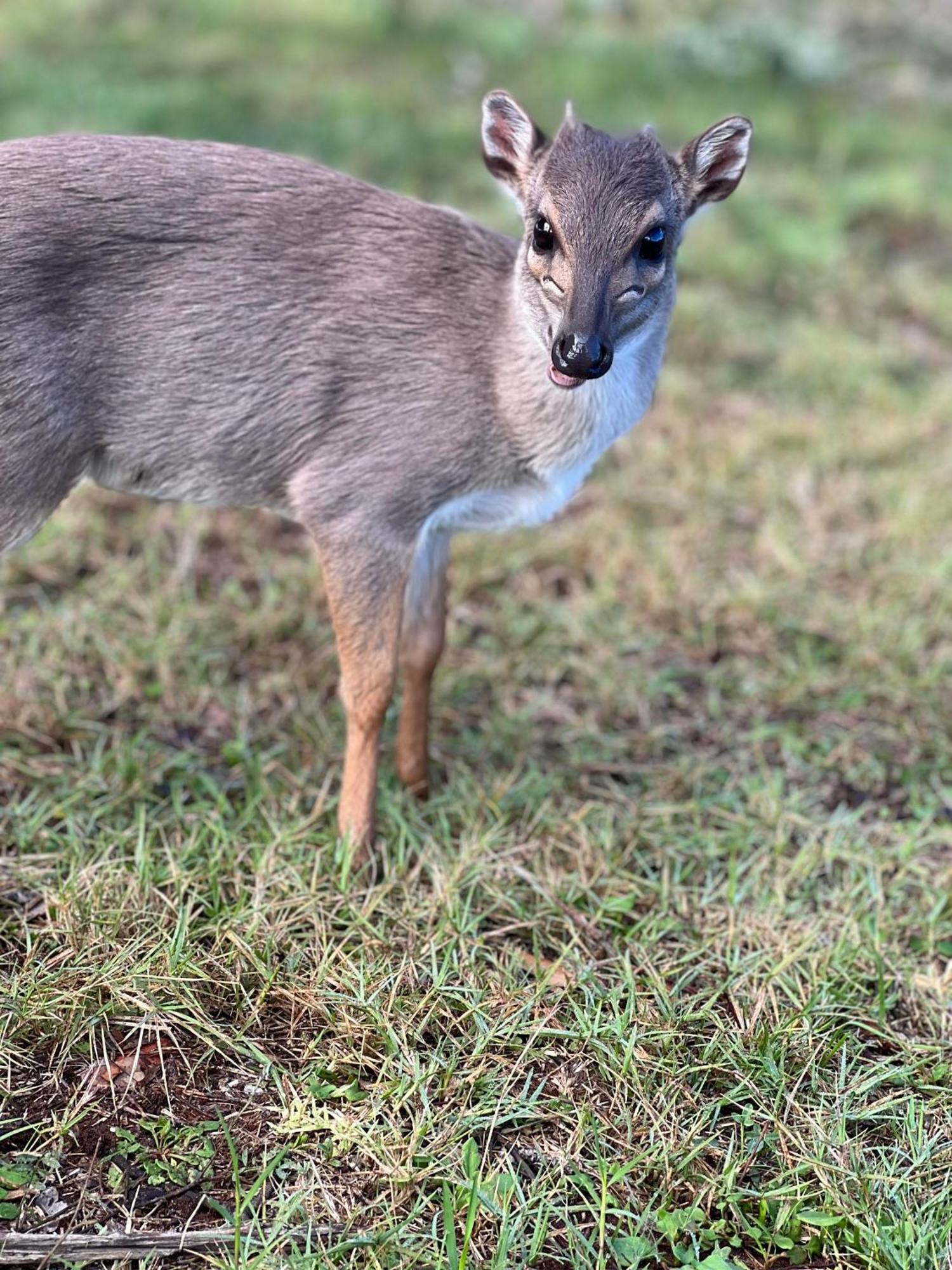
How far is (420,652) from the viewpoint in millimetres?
3943

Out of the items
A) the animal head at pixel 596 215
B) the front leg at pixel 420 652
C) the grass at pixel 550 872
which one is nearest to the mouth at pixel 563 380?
the animal head at pixel 596 215

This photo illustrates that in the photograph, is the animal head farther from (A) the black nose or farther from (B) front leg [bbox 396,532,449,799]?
(B) front leg [bbox 396,532,449,799]

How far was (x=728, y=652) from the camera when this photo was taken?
4.84m

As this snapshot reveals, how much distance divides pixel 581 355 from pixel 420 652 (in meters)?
1.25

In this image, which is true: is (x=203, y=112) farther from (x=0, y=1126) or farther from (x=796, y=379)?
(x=0, y=1126)

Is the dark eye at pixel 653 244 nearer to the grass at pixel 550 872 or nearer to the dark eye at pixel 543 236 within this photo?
the dark eye at pixel 543 236

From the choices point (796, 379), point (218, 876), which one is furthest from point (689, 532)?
point (218, 876)

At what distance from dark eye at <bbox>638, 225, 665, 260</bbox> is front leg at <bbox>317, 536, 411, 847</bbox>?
3.22 ft

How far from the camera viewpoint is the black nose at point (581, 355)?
2980 millimetres

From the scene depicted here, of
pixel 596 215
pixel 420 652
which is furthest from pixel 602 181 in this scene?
pixel 420 652

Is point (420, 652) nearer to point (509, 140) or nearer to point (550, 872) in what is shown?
point (550, 872)

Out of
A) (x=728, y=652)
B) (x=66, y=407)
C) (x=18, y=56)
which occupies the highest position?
(x=66, y=407)

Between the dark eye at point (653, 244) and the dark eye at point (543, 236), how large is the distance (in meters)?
0.22

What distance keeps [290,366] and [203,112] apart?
5.21 meters
